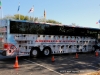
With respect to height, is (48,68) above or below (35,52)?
below

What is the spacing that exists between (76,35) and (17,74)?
38.9 feet

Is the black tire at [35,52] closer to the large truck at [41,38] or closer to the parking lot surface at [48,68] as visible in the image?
the large truck at [41,38]

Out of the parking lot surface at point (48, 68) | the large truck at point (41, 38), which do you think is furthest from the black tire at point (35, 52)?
the parking lot surface at point (48, 68)

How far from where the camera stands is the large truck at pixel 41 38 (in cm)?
1422

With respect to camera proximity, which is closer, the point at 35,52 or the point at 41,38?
the point at 35,52

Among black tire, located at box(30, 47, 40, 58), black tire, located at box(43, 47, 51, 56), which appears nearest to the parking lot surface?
black tire, located at box(30, 47, 40, 58)

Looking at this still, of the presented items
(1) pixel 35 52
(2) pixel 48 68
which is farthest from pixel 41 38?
(2) pixel 48 68

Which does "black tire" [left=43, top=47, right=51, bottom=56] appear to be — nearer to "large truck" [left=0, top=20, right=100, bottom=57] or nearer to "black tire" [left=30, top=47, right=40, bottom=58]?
"large truck" [left=0, top=20, right=100, bottom=57]

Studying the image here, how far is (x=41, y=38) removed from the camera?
1648cm

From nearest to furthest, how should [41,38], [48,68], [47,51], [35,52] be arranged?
[48,68] → [35,52] → [41,38] → [47,51]

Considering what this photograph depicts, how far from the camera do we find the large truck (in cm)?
1422

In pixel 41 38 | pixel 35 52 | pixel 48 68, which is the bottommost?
pixel 48 68

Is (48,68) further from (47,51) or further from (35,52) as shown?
(47,51)

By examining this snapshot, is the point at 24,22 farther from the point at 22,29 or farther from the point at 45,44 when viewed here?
the point at 45,44
